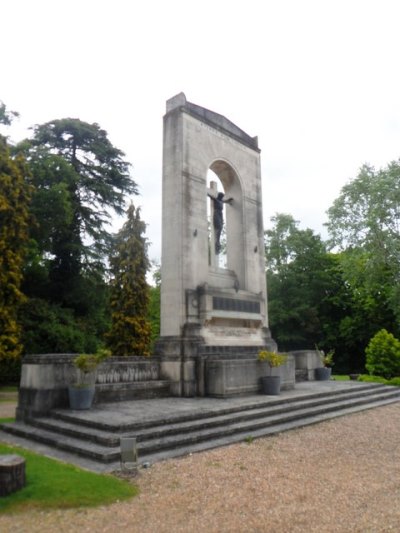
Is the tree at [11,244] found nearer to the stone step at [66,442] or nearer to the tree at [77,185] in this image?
the tree at [77,185]

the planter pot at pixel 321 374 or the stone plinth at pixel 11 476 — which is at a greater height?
the planter pot at pixel 321 374

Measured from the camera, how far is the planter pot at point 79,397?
888 cm

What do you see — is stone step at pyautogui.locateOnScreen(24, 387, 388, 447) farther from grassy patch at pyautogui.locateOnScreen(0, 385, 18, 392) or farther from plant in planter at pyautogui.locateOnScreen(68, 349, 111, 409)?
grassy patch at pyautogui.locateOnScreen(0, 385, 18, 392)

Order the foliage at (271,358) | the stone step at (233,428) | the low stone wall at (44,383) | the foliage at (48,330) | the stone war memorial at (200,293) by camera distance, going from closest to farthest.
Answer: the stone step at (233,428)
the low stone wall at (44,383)
the stone war memorial at (200,293)
the foliage at (271,358)
the foliage at (48,330)

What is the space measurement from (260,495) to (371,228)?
23.5 metres

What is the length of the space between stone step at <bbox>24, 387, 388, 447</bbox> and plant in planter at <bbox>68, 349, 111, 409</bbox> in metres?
0.59

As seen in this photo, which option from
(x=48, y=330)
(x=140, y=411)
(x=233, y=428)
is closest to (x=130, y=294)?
(x=48, y=330)

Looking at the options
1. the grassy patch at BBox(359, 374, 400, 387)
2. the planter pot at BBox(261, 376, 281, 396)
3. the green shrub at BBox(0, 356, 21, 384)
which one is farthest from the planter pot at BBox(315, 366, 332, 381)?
the green shrub at BBox(0, 356, 21, 384)

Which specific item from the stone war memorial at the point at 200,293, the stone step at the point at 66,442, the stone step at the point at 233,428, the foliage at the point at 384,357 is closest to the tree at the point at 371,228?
the foliage at the point at 384,357

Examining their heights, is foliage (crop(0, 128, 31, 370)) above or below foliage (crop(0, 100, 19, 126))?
below

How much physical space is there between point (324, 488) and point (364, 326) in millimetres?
29956

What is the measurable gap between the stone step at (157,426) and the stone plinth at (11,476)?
5.50ft

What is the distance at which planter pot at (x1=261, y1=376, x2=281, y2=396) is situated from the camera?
11602 millimetres

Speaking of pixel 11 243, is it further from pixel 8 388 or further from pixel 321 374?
pixel 321 374
